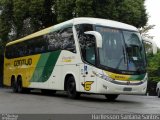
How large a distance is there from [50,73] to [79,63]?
12.3 feet

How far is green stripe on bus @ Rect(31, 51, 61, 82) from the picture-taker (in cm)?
2151

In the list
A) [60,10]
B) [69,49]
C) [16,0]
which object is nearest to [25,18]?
[16,0]

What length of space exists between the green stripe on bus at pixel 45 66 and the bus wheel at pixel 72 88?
179cm

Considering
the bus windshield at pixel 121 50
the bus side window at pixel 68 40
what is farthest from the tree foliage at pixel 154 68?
the bus windshield at pixel 121 50

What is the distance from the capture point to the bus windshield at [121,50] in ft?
57.0

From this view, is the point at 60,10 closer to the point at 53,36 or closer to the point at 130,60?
the point at 53,36

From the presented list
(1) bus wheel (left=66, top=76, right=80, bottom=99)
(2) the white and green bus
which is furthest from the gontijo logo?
(1) bus wheel (left=66, top=76, right=80, bottom=99)

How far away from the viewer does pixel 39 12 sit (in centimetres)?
3591

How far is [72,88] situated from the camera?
63.3ft

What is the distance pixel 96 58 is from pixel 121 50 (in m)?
1.17

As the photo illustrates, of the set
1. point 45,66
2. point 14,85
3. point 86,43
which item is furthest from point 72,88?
point 14,85

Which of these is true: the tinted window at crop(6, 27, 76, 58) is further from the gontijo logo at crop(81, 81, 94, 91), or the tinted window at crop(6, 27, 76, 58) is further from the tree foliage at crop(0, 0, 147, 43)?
the tree foliage at crop(0, 0, 147, 43)

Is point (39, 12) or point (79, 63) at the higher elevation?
point (39, 12)

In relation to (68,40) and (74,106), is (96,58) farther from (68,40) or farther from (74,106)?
(74,106)
